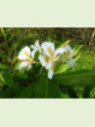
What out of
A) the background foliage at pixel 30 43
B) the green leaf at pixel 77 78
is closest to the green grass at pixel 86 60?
the background foliage at pixel 30 43

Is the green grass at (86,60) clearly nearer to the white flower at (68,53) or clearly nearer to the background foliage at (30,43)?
the background foliage at (30,43)

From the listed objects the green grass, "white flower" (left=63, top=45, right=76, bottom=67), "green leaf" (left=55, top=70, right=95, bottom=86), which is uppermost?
"white flower" (left=63, top=45, right=76, bottom=67)

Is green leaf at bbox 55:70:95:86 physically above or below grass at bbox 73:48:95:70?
below

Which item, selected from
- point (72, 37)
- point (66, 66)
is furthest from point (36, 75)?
point (72, 37)

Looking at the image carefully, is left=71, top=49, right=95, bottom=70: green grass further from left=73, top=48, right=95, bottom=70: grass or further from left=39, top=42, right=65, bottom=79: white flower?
left=39, top=42, right=65, bottom=79: white flower

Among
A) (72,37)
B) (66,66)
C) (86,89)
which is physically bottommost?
(86,89)

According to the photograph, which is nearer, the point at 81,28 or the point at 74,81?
the point at 74,81

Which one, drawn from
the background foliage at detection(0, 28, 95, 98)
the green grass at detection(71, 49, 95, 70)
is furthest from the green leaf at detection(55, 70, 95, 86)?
the green grass at detection(71, 49, 95, 70)

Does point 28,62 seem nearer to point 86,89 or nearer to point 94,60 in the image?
point 86,89

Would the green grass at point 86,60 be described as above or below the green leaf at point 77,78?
above
